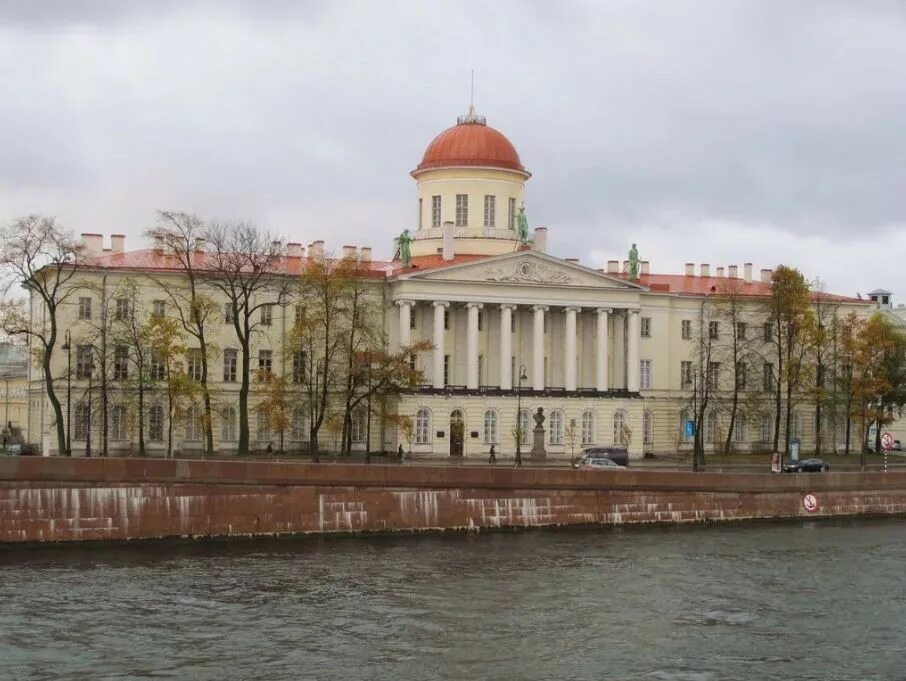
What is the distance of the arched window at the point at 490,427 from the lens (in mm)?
81188

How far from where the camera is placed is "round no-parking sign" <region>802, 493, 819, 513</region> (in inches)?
2397

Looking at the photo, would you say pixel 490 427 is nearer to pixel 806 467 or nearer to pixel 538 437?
pixel 538 437

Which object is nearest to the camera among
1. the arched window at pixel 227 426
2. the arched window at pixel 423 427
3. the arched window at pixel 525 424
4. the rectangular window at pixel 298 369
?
the rectangular window at pixel 298 369

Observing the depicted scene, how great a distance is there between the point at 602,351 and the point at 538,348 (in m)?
4.24

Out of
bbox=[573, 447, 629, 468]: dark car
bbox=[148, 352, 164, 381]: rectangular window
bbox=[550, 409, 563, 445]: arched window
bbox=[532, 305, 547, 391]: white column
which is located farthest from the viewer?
bbox=[532, 305, 547, 391]: white column

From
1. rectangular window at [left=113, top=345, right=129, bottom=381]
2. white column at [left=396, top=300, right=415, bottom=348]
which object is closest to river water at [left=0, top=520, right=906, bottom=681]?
rectangular window at [left=113, top=345, right=129, bottom=381]

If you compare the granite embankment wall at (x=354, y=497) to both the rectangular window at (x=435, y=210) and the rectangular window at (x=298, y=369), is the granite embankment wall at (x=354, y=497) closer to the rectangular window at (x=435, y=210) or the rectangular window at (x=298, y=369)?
the rectangular window at (x=298, y=369)

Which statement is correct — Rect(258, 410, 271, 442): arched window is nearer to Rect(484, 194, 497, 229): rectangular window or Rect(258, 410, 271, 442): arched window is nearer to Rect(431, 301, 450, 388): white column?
Rect(431, 301, 450, 388): white column

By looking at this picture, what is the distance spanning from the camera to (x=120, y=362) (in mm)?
75375

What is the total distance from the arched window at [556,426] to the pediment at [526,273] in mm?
7565

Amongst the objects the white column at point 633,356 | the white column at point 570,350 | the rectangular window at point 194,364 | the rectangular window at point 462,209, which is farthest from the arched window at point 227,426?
the white column at point 633,356

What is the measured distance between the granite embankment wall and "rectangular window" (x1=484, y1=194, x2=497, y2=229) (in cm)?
3162

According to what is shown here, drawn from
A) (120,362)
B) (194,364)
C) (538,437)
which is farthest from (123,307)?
(538,437)

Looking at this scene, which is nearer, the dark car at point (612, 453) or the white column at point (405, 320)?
the dark car at point (612, 453)
